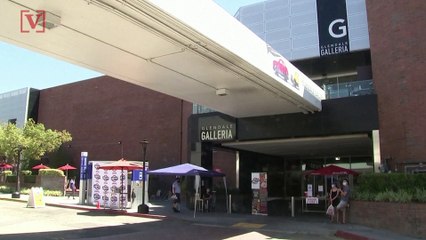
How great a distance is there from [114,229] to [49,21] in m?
8.32

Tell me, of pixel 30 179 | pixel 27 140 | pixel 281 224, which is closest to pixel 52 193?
pixel 30 179

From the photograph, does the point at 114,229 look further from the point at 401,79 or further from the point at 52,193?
the point at 52,193

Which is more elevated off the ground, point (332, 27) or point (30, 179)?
point (332, 27)

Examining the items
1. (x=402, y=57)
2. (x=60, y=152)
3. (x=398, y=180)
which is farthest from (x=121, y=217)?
(x=60, y=152)

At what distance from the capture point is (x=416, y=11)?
20.6 m

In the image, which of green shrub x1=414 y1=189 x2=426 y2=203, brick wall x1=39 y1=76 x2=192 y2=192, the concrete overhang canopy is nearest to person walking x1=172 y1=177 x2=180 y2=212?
the concrete overhang canopy

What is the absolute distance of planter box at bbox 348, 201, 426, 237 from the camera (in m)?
15.5

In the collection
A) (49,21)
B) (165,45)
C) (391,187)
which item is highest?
(165,45)

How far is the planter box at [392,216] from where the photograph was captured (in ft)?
50.7

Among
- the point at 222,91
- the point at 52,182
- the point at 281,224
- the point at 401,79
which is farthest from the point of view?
the point at 52,182

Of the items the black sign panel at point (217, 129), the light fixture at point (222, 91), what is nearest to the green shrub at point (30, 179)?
the black sign panel at point (217, 129)

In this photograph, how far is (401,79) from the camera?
67.1ft

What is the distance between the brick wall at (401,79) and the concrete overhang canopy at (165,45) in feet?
14.0

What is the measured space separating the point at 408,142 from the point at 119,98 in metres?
30.6
